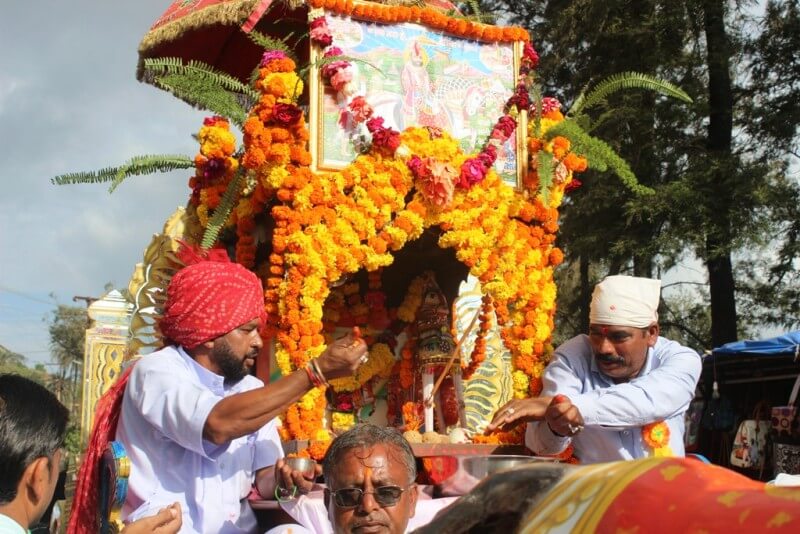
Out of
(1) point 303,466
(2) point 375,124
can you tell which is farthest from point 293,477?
(2) point 375,124

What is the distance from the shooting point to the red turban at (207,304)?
3.53 metres

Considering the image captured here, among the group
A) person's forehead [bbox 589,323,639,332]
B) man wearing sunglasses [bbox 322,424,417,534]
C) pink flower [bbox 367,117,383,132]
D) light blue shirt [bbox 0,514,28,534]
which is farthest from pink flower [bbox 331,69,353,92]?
light blue shirt [bbox 0,514,28,534]

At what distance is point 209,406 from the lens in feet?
10.1

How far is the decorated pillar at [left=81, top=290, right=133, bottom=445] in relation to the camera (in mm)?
6395

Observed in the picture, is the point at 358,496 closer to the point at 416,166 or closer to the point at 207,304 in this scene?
the point at 207,304

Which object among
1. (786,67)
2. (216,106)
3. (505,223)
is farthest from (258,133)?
(786,67)

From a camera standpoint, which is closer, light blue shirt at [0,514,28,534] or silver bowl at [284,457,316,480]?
light blue shirt at [0,514,28,534]

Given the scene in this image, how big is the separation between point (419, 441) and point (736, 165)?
26.9 feet

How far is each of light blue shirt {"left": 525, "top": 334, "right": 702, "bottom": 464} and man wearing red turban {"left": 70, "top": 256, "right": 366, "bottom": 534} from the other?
55.2 inches

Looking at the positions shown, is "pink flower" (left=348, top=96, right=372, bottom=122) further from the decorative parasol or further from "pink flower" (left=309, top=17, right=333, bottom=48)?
the decorative parasol

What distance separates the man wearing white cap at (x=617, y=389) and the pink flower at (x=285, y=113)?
6.16 ft

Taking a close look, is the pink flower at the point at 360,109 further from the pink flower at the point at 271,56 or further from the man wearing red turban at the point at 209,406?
the man wearing red turban at the point at 209,406

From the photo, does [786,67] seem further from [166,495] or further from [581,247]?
[166,495]

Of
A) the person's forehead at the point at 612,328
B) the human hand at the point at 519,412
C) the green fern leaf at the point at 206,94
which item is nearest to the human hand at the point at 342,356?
the human hand at the point at 519,412
